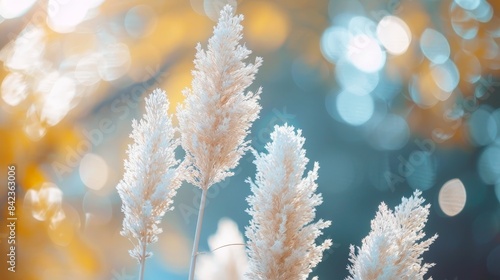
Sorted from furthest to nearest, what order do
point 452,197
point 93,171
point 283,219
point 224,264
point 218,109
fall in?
1. point 452,197
2. point 93,171
3. point 224,264
4. point 218,109
5. point 283,219

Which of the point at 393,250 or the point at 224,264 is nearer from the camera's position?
the point at 393,250

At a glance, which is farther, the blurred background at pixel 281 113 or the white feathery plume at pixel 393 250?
the blurred background at pixel 281 113

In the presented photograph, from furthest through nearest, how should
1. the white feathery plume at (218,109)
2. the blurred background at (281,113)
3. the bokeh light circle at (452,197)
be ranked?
the bokeh light circle at (452,197)
the blurred background at (281,113)
the white feathery plume at (218,109)

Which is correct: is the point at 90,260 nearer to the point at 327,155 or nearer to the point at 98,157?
the point at 98,157


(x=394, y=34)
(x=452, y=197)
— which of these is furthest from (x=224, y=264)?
(x=394, y=34)

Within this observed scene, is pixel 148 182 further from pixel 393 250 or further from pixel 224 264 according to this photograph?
pixel 393 250

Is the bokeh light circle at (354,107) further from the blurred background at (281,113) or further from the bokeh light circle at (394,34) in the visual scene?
the bokeh light circle at (394,34)

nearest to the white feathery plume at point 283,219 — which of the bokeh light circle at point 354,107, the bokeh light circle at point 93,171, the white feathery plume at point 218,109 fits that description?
the white feathery plume at point 218,109
